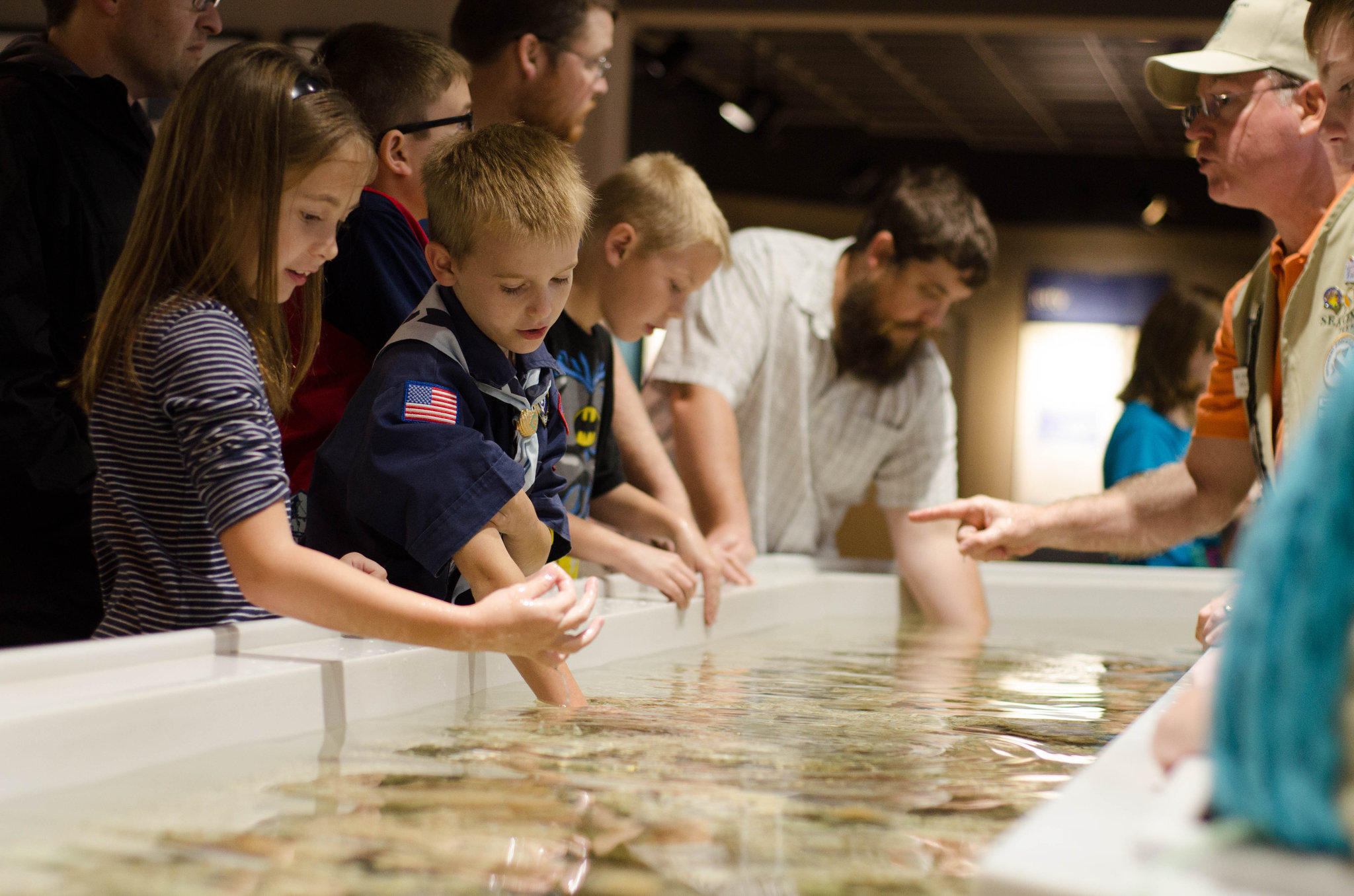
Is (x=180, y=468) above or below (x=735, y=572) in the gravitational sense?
above

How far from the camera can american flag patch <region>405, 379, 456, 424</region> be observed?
1390 millimetres

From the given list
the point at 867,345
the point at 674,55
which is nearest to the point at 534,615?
the point at 867,345

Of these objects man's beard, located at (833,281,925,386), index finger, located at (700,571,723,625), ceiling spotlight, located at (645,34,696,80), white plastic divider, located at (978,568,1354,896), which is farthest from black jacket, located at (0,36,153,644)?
ceiling spotlight, located at (645,34,696,80)

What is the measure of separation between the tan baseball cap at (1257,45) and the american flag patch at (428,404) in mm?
1484

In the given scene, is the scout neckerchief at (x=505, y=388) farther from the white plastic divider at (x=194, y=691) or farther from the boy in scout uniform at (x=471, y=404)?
the white plastic divider at (x=194, y=691)

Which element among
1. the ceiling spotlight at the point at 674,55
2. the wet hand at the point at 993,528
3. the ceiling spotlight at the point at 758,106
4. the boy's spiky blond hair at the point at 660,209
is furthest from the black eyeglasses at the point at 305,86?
the ceiling spotlight at the point at 758,106

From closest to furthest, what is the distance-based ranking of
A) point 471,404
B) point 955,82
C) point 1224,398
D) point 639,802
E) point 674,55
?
point 639,802 < point 471,404 < point 1224,398 < point 674,55 < point 955,82

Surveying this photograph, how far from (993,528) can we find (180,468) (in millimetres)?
1406

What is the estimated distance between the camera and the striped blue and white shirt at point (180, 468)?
48.9 inches

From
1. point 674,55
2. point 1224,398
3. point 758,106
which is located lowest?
point 1224,398

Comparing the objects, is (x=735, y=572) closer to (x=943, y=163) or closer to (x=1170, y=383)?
(x=1170, y=383)

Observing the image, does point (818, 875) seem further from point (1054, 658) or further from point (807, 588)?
point (807, 588)

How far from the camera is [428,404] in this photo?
1396mm

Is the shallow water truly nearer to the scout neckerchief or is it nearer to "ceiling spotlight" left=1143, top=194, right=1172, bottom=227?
the scout neckerchief
